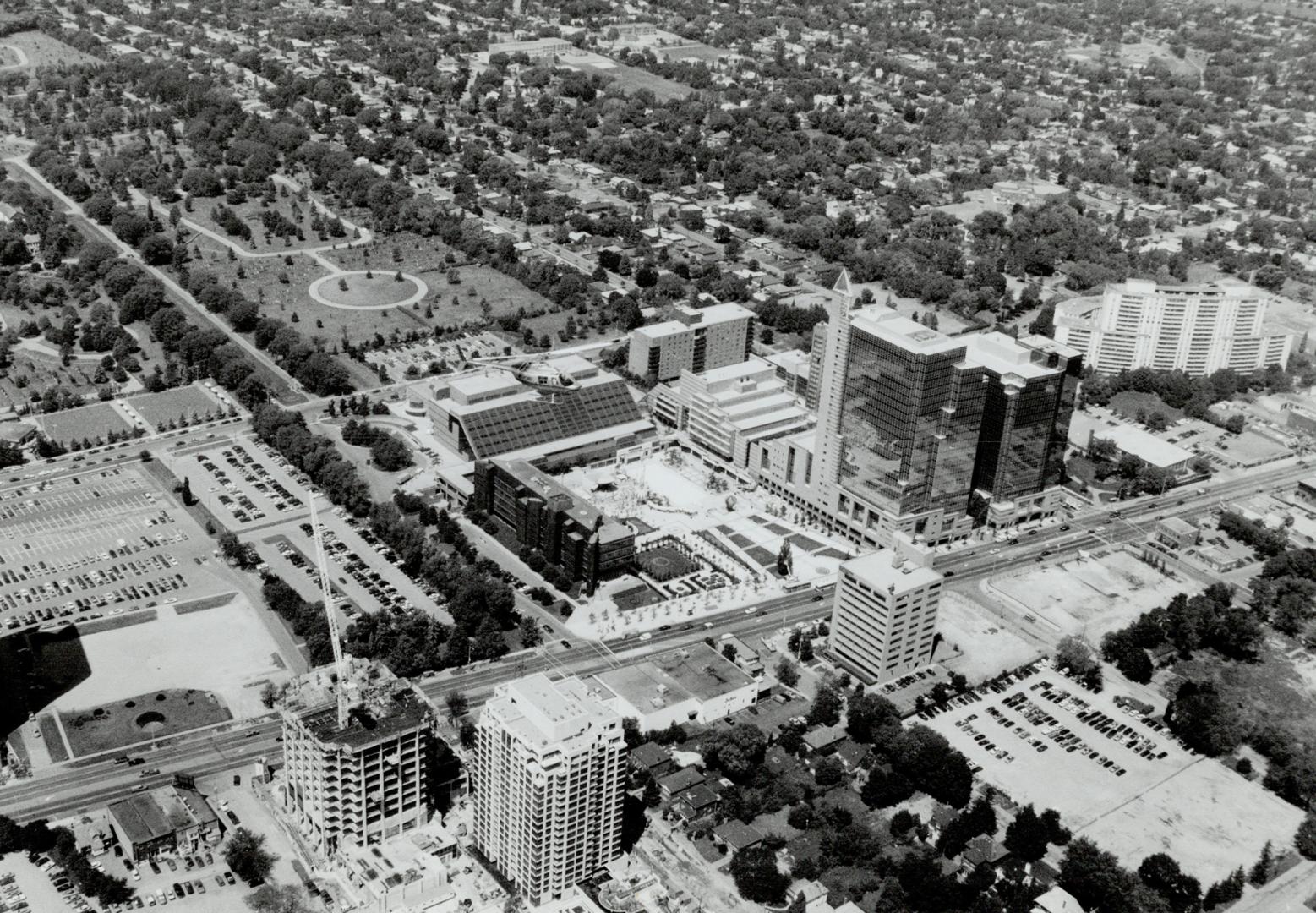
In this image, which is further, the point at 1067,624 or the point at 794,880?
the point at 1067,624

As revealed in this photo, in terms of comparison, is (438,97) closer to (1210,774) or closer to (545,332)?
(545,332)

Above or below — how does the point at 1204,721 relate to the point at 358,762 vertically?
below

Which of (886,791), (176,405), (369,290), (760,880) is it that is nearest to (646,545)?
(886,791)

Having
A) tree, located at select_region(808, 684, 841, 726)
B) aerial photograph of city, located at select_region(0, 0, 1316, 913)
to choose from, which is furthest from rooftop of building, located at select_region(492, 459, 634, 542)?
tree, located at select_region(808, 684, 841, 726)

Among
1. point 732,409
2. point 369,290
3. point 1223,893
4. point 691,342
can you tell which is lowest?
point 1223,893

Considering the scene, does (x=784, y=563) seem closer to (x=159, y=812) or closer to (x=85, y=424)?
(x=159, y=812)

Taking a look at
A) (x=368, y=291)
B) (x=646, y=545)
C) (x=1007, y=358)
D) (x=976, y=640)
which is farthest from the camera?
(x=368, y=291)

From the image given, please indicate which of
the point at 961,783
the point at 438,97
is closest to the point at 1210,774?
the point at 961,783
